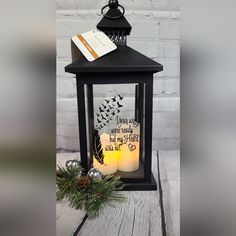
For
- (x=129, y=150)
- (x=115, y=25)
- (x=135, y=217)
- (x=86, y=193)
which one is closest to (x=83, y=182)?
(x=86, y=193)

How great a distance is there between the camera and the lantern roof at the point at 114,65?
2.26 ft

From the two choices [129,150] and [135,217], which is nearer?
[135,217]

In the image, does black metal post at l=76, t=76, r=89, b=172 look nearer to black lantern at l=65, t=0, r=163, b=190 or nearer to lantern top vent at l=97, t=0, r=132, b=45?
black lantern at l=65, t=0, r=163, b=190

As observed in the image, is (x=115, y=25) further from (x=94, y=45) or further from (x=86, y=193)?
(x=86, y=193)

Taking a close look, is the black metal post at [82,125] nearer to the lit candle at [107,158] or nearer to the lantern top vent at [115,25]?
the lit candle at [107,158]

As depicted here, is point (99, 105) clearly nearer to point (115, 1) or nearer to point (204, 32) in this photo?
point (115, 1)

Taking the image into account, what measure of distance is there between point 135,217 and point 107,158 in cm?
22

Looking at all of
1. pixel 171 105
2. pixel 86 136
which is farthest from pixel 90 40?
pixel 171 105

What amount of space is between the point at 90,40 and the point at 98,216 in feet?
1.35

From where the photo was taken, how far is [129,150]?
2.65ft

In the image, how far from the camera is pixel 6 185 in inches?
15.7

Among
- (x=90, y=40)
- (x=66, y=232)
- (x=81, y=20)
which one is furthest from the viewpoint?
(x=81, y=20)

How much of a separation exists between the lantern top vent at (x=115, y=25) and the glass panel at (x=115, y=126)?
0.12 metres

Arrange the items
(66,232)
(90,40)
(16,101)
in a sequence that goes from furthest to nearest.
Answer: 1. (90,40)
2. (66,232)
3. (16,101)
